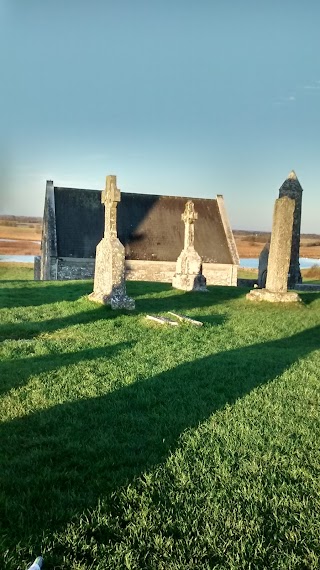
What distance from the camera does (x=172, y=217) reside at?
89.5 ft

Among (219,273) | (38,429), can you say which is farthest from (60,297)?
(219,273)

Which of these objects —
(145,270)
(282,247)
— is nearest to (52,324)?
(282,247)

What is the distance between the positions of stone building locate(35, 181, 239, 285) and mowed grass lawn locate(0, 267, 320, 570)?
1641cm

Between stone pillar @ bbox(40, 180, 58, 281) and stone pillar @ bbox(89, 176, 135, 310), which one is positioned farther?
stone pillar @ bbox(40, 180, 58, 281)

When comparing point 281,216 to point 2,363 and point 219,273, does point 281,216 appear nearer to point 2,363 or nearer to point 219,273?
point 2,363

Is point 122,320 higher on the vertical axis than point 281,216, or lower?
lower

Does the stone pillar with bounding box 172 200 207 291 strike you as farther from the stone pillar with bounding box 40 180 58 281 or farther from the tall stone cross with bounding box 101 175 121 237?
the stone pillar with bounding box 40 180 58 281

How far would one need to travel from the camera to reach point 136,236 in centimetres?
2552

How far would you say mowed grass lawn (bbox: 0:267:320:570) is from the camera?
2.59 m

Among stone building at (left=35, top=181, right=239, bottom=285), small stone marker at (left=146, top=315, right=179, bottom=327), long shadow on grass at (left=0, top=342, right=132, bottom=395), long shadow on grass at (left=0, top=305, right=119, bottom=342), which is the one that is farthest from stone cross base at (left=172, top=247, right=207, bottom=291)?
long shadow on grass at (left=0, top=342, right=132, bottom=395)

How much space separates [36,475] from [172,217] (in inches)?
974

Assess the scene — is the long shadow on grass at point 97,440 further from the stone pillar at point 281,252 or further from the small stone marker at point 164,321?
the stone pillar at point 281,252

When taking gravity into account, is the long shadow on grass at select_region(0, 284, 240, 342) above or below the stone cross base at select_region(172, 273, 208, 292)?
below

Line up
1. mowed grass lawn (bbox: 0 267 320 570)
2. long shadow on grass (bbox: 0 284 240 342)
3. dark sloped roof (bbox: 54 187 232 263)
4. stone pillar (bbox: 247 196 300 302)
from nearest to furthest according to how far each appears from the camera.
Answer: mowed grass lawn (bbox: 0 267 320 570) → long shadow on grass (bbox: 0 284 240 342) → stone pillar (bbox: 247 196 300 302) → dark sloped roof (bbox: 54 187 232 263)
